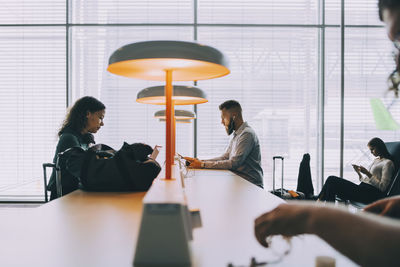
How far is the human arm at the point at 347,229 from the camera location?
51 cm

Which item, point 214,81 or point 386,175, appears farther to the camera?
point 214,81

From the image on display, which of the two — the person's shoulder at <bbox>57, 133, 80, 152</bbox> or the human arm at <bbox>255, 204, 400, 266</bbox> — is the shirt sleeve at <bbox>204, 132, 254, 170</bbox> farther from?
the human arm at <bbox>255, 204, 400, 266</bbox>

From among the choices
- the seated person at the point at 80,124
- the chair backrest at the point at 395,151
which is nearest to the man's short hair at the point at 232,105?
the seated person at the point at 80,124

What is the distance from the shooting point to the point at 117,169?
1639 millimetres

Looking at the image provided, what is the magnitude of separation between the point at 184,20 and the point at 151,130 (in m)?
1.70

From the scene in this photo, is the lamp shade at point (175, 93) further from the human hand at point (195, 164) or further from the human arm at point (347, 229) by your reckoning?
the human arm at point (347, 229)

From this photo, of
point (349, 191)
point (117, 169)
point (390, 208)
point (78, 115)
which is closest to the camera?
point (390, 208)

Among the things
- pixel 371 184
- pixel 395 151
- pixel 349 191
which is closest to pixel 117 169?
pixel 349 191

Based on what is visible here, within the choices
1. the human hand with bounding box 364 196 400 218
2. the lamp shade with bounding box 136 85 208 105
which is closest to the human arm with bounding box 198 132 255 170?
the lamp shade with bounding box 136 85 208 105

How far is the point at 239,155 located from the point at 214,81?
68.7 inches

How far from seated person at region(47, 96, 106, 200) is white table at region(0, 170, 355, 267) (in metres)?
0.74

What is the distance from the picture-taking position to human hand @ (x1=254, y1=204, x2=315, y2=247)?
2.11 feet

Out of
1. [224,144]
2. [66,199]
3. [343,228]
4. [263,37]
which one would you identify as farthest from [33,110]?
[343,228]

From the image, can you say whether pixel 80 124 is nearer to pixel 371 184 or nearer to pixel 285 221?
pixel 285 221
